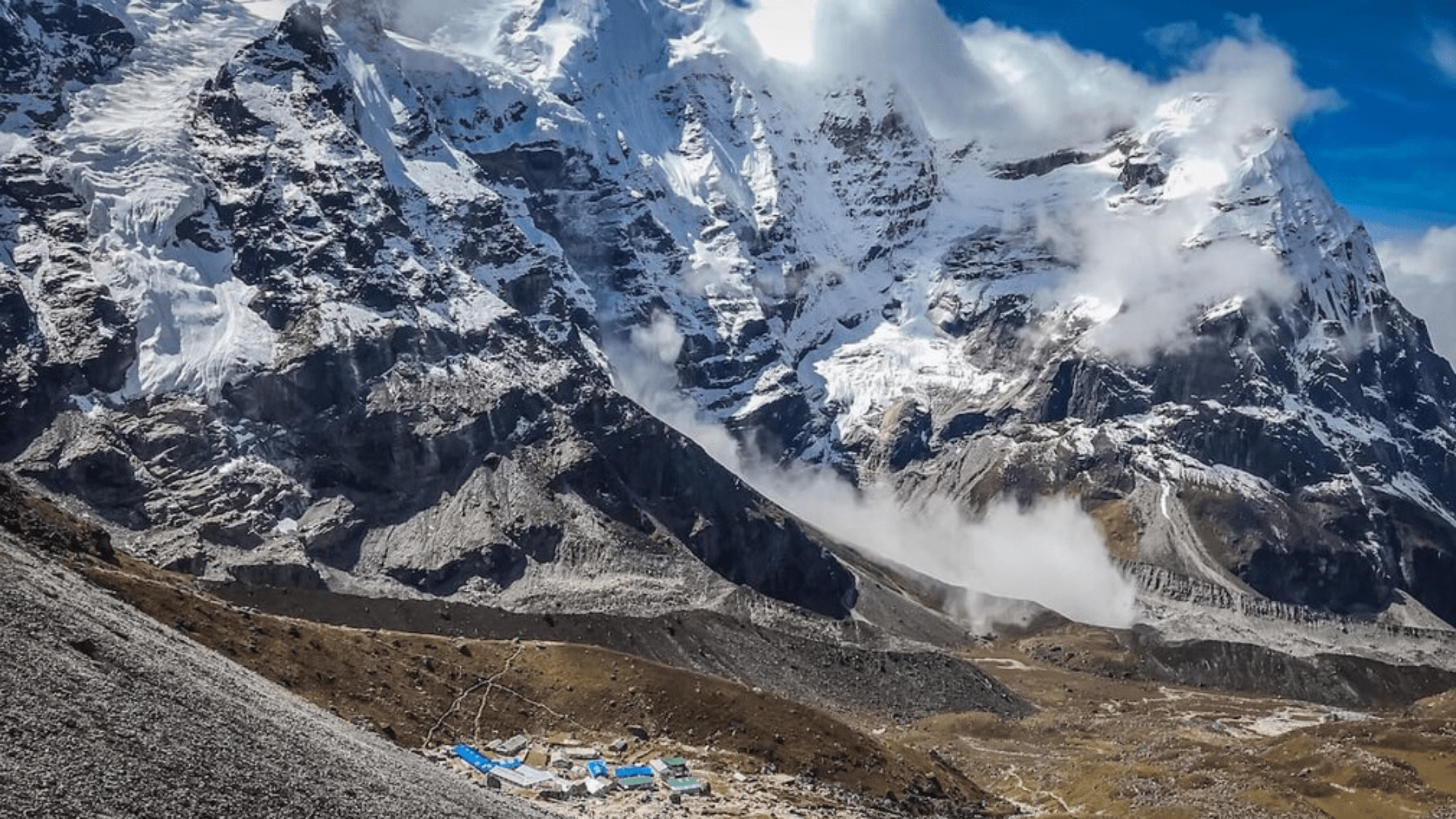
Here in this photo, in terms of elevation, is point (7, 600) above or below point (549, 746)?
above

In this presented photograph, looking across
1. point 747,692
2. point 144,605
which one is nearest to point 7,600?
point 144,605

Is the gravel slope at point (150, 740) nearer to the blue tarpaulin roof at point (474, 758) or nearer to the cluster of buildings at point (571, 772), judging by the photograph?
the cluster of buildings at point (571, 772)

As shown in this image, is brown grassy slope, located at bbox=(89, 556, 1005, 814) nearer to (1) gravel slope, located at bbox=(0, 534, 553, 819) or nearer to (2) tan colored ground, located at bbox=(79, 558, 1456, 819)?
(2) tan colored ground, located at bbox=(79, 558, 1456, 819)

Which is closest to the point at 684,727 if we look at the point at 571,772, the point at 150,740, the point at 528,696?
the point at 528,696

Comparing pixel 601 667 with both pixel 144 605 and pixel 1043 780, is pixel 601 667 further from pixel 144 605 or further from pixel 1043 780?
pixel 1043 780

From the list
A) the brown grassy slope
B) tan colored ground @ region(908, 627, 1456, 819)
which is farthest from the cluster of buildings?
tan colored ground @ region(908, 627, 1456, 819)

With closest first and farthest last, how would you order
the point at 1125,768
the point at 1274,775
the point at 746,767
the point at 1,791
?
the point at 1,791, the point at 746,767, the point at 1274,775, the point at 1125,768

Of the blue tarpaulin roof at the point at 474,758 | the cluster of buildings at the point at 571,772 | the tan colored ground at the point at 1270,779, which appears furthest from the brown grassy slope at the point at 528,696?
the tan colored ground at the point at 1270,779

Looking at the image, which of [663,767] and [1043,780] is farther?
[1043,780]
